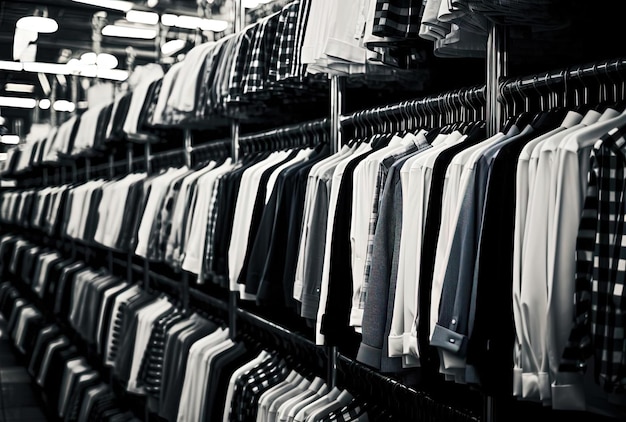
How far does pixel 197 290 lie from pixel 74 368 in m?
2.26

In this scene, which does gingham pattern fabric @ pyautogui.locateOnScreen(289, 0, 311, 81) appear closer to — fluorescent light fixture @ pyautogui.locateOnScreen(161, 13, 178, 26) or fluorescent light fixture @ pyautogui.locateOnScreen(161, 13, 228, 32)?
fluorescent light fixture @ pyautogui.locateOnScreen(161, 13, 228, 32)

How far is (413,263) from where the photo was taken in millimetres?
2242

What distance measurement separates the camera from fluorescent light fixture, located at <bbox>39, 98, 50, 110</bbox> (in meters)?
6.60

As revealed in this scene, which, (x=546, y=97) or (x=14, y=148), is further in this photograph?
(x=14, y=148)

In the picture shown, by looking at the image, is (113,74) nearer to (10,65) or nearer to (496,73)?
(10,65)

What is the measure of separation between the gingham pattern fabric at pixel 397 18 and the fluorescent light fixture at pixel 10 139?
4.64 meters

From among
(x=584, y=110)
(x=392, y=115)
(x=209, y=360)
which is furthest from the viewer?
(x=209, y=360)

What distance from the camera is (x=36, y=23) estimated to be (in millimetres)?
5816

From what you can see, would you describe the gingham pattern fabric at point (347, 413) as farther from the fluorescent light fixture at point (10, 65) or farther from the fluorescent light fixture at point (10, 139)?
the fluorescent light fixture at point (10, 139)

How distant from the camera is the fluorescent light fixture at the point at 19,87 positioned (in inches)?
233

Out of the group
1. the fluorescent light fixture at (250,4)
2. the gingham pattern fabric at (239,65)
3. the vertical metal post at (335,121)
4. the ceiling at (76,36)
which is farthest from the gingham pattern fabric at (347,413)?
the ceiling at (76,36)

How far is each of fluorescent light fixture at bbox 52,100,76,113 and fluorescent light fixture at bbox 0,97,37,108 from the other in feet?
1.10

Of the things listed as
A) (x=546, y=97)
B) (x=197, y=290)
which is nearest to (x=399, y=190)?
(x=546, y=97)

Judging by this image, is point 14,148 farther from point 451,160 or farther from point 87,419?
point 451,160
